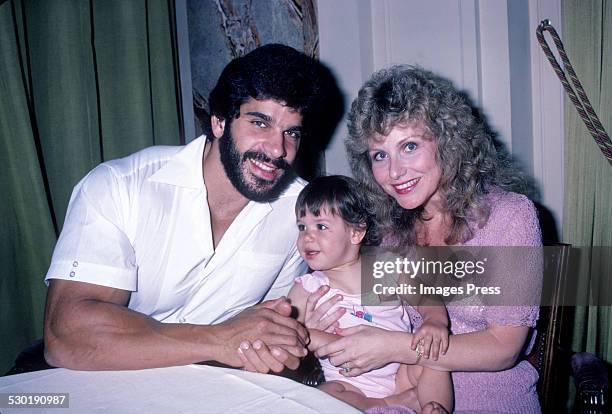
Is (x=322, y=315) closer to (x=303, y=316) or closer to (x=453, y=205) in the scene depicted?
(x=303, y=316)

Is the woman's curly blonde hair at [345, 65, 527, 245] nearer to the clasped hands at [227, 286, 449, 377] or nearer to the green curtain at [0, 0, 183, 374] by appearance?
the clasped hands at [227, 286, 449, 377]

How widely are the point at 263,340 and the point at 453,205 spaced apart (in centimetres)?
77

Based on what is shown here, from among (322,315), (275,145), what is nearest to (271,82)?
(275,145)

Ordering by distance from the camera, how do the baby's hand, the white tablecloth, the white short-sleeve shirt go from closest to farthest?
the white tablecloth → the baby's hand → the white short-sleeve shirt

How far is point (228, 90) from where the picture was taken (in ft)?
5.57

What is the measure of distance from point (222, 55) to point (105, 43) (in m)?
0.65

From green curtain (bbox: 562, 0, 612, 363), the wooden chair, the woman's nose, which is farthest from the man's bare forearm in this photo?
green curtain (bbox: 562, 0, 612, 363)

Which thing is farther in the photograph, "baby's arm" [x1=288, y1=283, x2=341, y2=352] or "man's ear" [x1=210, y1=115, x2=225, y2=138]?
"man's ear" [x1=210, y1=115, x2=225, y2=138]

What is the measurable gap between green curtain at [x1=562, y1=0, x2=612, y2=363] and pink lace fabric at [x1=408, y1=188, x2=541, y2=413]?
0.90 m

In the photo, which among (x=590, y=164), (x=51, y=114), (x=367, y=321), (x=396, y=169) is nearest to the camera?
(x=396, y=169)

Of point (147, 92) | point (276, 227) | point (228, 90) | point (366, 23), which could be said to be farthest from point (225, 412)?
point (147, 92)

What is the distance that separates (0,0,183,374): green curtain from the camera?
2168 mm

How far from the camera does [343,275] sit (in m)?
1.69

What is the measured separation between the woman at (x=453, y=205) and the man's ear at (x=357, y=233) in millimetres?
219
